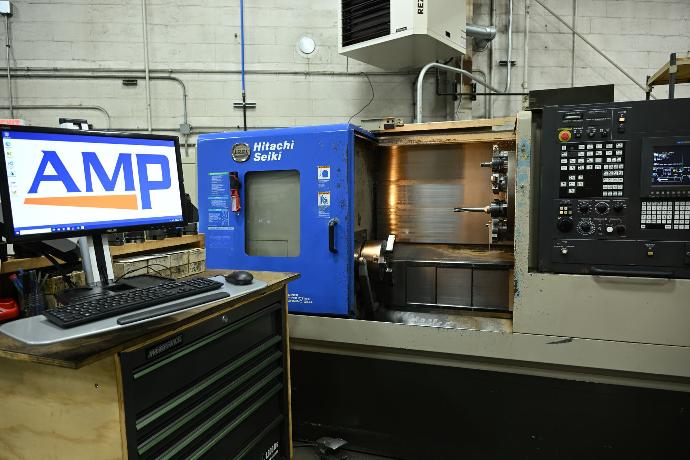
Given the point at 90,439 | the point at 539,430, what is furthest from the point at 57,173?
the point at 539,430

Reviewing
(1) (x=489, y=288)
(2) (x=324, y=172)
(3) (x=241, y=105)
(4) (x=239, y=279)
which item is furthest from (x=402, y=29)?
(4) (x=239, y=279)

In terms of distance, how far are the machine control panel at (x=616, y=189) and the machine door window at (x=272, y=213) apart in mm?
1020

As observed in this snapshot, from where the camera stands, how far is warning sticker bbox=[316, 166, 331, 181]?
175 centimetres

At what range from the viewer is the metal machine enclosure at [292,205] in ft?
5.76

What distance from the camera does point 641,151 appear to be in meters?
1.40

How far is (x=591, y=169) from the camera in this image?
1.45m

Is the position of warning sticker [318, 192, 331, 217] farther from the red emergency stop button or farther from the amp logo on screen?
the red emergency stop button

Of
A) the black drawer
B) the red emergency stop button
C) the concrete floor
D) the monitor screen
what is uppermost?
the red emergency stop button

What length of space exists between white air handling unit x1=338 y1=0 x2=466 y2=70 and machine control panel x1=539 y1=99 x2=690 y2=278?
53.7 inches

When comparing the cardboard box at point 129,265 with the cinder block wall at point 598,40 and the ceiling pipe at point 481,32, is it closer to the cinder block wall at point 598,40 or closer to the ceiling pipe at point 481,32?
the ceiling pipe at point 481,32

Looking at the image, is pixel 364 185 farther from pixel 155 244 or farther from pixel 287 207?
pixel 155 244

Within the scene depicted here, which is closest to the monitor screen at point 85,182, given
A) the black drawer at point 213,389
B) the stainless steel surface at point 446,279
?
the black drawer at point 213,389

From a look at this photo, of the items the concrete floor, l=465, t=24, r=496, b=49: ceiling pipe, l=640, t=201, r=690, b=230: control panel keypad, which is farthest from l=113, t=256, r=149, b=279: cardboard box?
l=465, t=24, r=496, b=49: ceiling pipe

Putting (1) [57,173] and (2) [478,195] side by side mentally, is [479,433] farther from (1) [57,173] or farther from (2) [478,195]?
(1) [57,173]
